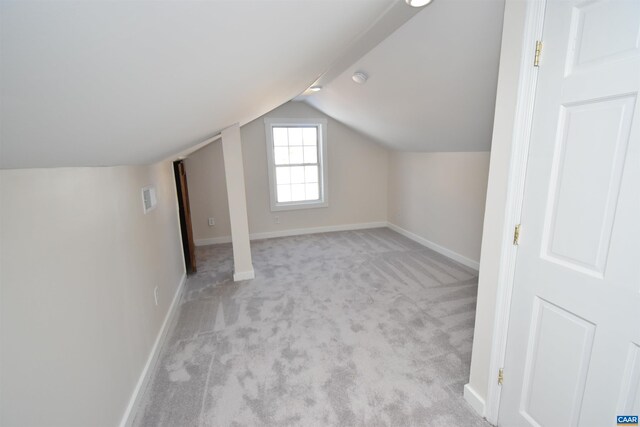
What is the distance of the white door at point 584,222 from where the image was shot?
2.97 ft

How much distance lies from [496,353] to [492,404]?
0.96ft

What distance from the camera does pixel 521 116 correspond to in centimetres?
117

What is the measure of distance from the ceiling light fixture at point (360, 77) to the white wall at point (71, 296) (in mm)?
2096

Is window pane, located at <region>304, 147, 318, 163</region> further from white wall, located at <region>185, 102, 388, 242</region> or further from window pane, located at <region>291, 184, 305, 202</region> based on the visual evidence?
window pane, located at <region>291, 184, 305, 202</region>

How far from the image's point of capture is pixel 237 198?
119 inches

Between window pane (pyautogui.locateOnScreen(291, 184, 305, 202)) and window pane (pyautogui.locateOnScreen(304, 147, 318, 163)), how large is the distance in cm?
47

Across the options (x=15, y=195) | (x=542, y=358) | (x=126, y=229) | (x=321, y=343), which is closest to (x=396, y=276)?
(x=321, y=343)

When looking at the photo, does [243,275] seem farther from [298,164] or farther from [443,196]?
[443,196]

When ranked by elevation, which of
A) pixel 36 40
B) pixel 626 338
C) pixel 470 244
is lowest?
pixel 470 244

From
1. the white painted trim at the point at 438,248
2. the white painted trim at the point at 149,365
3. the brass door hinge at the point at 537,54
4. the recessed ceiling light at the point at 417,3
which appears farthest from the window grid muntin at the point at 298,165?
the brass door hinge at the point at 537,54

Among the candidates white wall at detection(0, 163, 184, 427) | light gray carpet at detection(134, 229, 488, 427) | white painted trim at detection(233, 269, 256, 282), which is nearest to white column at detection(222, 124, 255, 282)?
white painted trim at detection(233, 269, 256, 282)

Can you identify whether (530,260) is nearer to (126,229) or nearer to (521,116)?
(521,116)

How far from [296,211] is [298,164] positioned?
2.73ft

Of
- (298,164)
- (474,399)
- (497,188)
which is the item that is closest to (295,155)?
(298,164)
